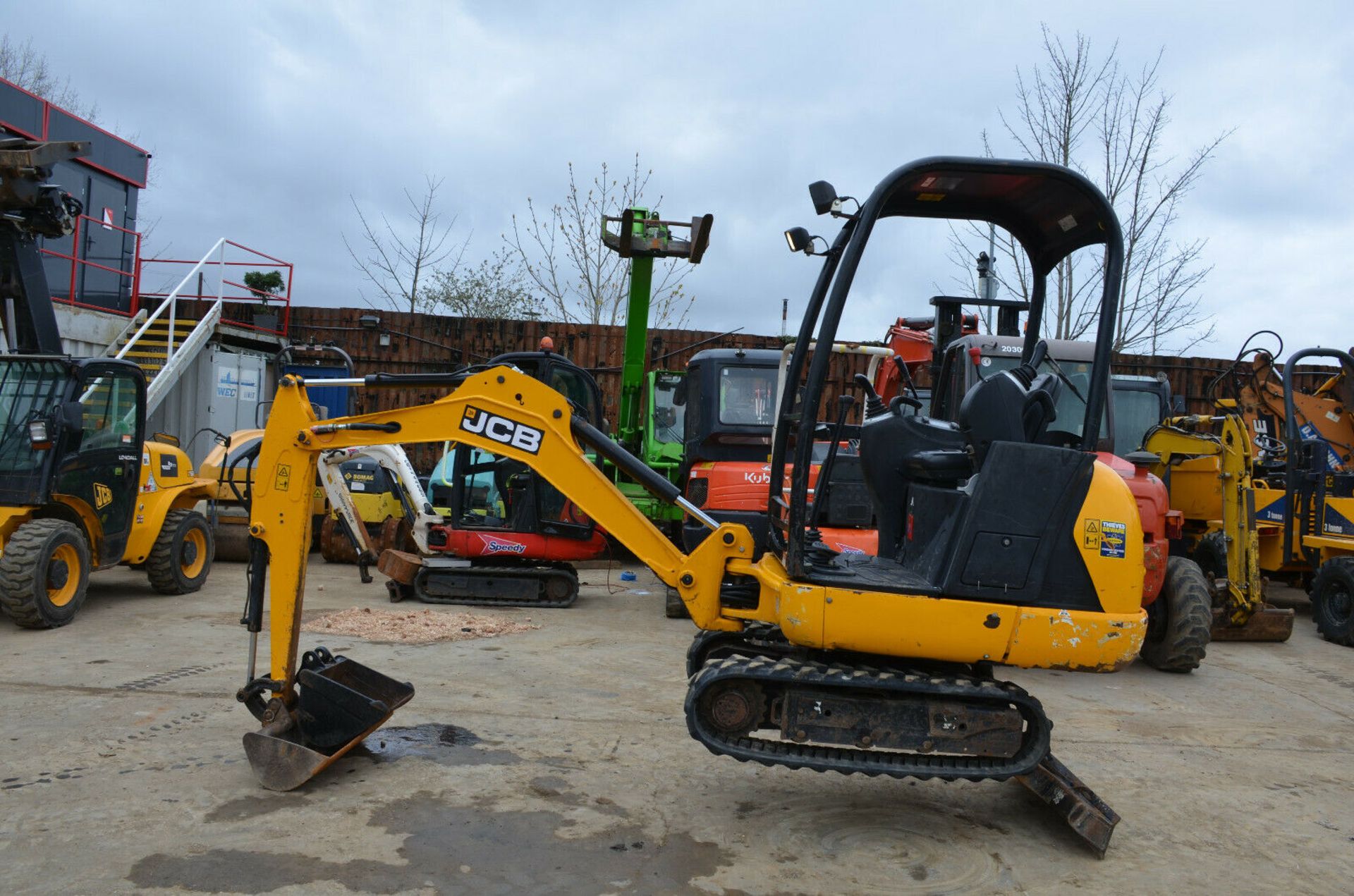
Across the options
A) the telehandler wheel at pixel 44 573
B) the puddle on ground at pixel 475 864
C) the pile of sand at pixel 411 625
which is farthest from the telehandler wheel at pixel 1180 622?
the telehandler wheel at pixel 44 573

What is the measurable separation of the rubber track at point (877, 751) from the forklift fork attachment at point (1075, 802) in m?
0.21

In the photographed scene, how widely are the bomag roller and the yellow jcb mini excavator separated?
4.22m

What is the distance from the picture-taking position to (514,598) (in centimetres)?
1017

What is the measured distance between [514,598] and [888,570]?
245 inches

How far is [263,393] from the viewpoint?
1838cm

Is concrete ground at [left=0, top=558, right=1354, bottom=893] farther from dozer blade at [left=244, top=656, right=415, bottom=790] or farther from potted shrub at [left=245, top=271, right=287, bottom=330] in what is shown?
potted shrub at [left=245, top=271, right=287, bottom=330]

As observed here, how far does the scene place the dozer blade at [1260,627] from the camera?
9648 millimetres

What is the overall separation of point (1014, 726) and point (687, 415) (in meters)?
6.99

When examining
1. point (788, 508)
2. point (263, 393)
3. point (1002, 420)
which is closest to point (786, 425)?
point (788, 508)

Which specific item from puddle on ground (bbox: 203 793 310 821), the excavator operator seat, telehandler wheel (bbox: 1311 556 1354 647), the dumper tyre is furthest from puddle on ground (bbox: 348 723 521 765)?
telehandler wheel (bbox: 1311 556 1354 647)

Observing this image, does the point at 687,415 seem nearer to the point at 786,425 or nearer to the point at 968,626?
the point at 786,425

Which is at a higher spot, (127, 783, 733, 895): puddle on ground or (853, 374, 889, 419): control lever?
(853, 374, 889, 419): control lever

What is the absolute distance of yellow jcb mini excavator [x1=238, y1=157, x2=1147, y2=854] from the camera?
409cm

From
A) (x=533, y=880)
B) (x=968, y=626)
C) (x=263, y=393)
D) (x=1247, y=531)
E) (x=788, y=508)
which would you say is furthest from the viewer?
(x=263, y=393)
